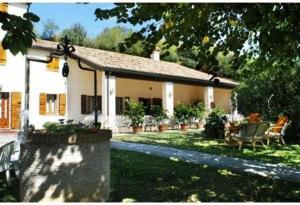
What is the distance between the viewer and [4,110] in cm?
2198

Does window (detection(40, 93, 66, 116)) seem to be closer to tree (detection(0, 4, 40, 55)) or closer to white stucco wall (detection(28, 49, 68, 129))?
white stucco wall (detection(28, 49, 68, 129))

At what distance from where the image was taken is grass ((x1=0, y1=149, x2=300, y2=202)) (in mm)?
6430

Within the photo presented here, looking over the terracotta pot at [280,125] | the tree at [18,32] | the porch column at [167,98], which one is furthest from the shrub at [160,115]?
the tree at [18,32]

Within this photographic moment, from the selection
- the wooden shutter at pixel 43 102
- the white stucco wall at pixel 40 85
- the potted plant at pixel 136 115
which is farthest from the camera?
the wooden shutter at pixel 43 102

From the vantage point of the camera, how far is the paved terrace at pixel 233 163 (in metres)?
8.60

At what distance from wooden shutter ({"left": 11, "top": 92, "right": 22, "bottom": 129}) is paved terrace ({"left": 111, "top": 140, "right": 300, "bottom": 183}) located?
11.6 metres

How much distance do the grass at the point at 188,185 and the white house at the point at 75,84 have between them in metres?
12.9

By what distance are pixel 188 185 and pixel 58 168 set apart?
2686 mm

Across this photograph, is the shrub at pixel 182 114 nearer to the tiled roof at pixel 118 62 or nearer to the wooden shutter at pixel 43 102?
the tiled roof at pixel 118 62

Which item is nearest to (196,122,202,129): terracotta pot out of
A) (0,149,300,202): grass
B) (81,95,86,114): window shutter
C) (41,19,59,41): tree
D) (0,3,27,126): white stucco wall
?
(81,95,86,114): window shutter

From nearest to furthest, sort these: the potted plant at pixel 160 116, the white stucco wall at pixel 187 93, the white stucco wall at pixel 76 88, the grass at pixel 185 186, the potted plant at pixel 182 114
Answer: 1. the grass at pixel 185 186
2. the potted plant at pixel 160 116
3. the white stucco wall at pixel 76 88
4. the potted plant at pixel 182 114
5. the white stucco wall at pixel 187 93

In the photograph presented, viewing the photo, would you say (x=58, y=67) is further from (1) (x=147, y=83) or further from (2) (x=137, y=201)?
(2) (x=137, y=201)

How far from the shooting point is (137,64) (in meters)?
26.2

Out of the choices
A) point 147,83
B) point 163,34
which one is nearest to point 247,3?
point 163,34
